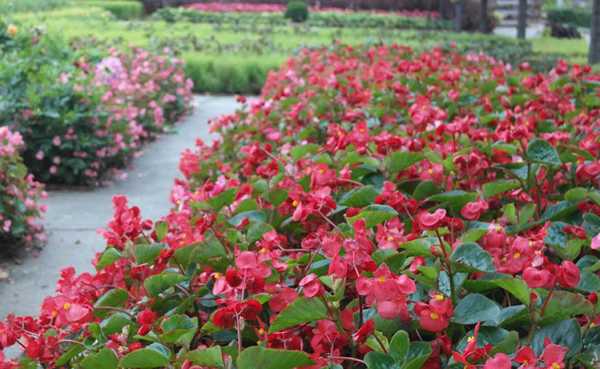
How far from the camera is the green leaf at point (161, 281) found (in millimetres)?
1418

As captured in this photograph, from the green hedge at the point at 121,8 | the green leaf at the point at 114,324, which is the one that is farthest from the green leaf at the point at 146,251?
the green hedge at the point at 121,8

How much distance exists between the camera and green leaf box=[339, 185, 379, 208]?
1.78m

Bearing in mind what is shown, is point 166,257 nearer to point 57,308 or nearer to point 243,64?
point 57,308

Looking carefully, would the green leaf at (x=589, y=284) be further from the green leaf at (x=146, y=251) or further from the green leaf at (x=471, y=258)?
the green leaf at (x=146, y=251)

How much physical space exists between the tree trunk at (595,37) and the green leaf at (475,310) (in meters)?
8.99

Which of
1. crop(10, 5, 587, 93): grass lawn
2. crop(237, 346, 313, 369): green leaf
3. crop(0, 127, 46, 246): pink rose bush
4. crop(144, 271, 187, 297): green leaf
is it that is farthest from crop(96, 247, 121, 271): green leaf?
crop(10, 5, 587, 93): grass lawn

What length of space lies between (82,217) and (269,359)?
421 cm

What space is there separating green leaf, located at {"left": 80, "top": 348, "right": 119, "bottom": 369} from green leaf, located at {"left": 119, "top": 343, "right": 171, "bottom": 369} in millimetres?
44

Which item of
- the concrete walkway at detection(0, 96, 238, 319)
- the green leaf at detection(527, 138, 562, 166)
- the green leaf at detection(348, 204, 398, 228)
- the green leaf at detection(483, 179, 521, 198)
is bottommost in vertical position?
the concrete walkway at detection(0, 96, 238, 319)

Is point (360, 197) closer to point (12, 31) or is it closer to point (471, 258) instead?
point (471, 258)

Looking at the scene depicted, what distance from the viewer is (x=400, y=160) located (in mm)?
2043

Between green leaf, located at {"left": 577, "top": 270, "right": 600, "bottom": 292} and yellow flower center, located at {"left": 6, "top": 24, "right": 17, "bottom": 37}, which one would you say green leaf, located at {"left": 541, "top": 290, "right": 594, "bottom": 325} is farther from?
yellow flower center, located at {"left": 6, "top": 24, "right": 17, "bottom": 37}

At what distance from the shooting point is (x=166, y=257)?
4.94 feet

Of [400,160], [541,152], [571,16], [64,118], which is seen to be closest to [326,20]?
[571,16]
